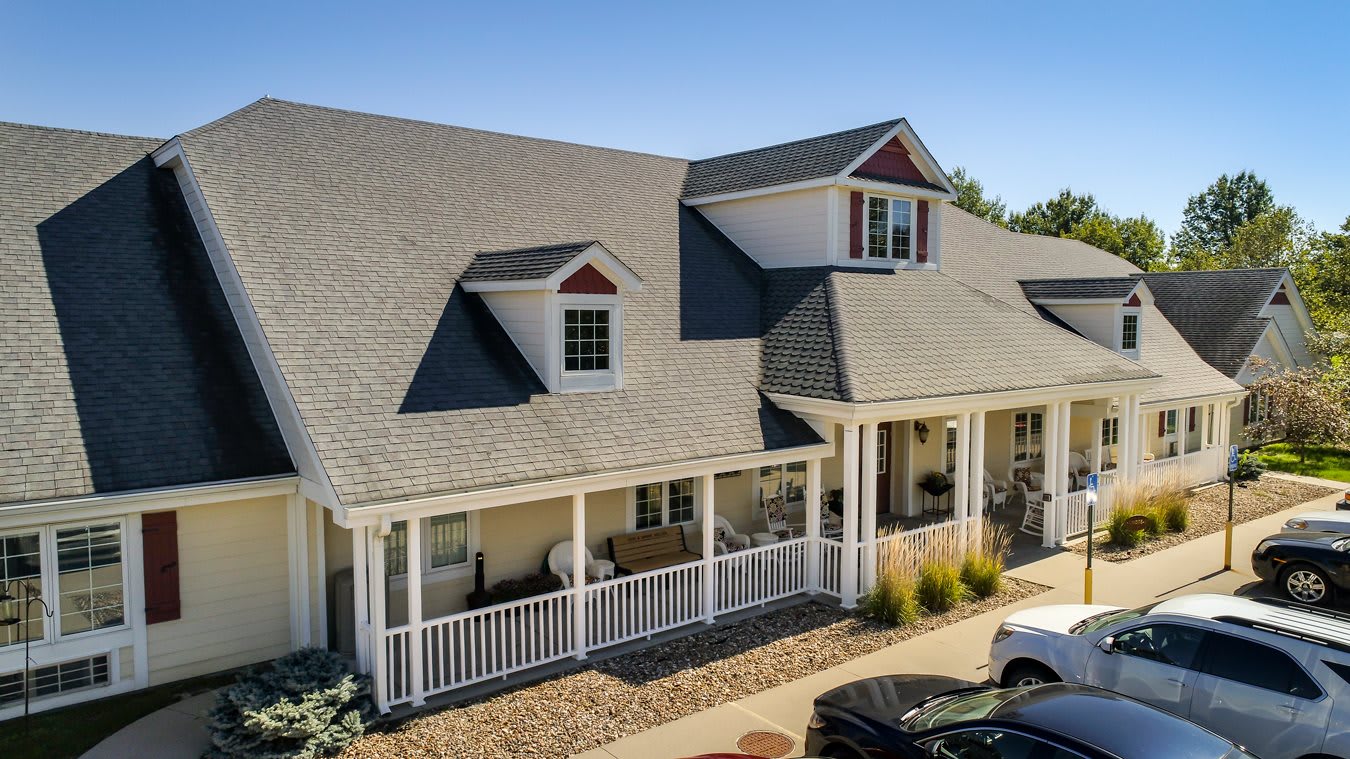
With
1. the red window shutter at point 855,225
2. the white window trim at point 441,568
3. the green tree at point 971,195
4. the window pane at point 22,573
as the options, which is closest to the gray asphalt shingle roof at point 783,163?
the red window shutter at point 855,225

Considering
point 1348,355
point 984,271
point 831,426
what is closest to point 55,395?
point 831,426

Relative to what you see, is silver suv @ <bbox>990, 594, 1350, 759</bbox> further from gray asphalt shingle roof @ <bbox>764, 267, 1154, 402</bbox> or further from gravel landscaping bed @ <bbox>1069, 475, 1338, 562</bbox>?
gravel landscaping bed @ <bbox>1069, 475, 1338, 562</bbox>

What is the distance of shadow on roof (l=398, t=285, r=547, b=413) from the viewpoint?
11742 millimetres

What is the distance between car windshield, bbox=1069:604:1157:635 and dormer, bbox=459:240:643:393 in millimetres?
7105

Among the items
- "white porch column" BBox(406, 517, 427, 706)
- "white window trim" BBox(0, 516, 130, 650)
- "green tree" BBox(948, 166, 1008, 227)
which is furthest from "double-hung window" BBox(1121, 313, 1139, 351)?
"green tree" BBox(948, 166, 1008, 227)

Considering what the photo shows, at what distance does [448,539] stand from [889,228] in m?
11.9

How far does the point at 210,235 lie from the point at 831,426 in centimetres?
1010

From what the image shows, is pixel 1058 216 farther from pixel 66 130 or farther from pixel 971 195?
pixel 66 130

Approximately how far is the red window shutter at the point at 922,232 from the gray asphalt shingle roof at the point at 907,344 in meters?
0.48

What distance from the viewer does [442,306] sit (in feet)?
43.8

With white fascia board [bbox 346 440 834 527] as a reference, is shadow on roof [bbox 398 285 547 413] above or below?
above

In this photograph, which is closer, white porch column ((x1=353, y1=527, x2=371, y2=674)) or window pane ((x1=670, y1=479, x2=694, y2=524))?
white porch column ((x1=353, y1=527, x2=371, y2=674))

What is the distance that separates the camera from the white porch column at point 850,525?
13750 mm

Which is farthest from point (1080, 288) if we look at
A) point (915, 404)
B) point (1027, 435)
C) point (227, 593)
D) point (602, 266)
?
point (227, 593)
